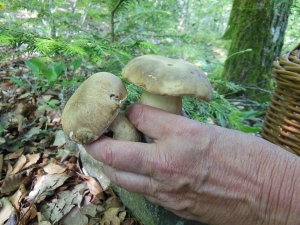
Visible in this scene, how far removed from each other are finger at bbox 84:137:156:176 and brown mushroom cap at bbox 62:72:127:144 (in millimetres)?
64

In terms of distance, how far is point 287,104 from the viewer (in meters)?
1.53

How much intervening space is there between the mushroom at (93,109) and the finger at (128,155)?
6 centimetres

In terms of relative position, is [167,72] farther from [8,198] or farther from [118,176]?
[8,198]

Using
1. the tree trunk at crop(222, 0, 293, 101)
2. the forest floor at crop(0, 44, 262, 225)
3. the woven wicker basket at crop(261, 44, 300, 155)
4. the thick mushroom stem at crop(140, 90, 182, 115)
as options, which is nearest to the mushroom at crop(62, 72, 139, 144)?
the thick mushroom stem at crop(140, 90, 182, 115)

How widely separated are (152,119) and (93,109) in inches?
9.1

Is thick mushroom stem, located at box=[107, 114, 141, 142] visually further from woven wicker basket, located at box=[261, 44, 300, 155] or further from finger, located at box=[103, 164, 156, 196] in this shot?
woven wicker basket, located at box=[261, 44, 300, 155]

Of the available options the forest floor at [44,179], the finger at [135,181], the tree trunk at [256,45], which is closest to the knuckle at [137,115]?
the finger at [135,181]

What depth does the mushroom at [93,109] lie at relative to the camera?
0.88 metres

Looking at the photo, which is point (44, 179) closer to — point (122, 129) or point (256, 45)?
point (122, 129)

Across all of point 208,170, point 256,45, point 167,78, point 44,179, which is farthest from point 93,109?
point 256,45

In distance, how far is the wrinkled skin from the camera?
2.89ft

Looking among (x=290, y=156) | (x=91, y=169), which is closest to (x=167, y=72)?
(x=290, y=156)

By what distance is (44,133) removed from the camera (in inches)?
69.0

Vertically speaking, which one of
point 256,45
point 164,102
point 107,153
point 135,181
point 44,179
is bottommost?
point 44,179
